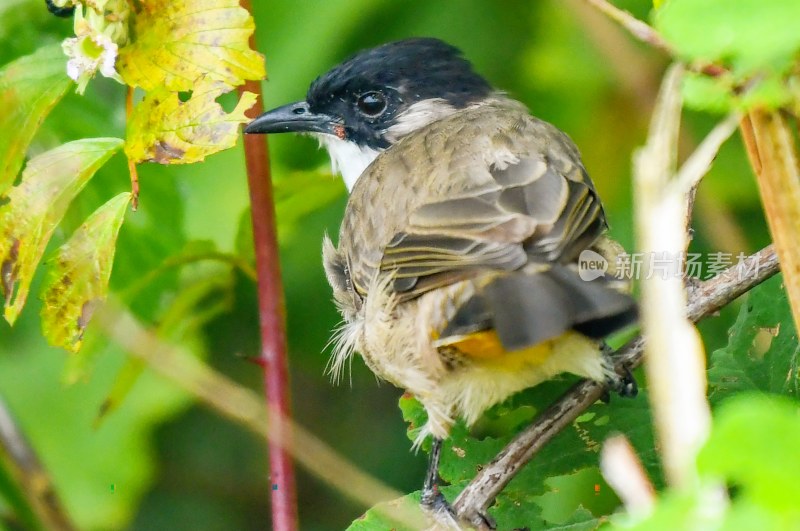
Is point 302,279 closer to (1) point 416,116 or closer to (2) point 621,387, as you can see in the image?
(1) point 416,116

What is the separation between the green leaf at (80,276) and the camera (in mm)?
1914

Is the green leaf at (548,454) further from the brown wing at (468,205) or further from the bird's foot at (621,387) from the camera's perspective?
the brown wing at (468,205)

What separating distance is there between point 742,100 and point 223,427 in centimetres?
356

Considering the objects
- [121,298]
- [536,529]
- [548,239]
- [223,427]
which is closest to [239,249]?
[121,298]

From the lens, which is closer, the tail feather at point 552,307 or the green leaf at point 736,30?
the green leaf at point 736,30

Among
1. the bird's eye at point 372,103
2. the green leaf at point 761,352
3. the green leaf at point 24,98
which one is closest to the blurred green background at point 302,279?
the bird's eye at point 372,103

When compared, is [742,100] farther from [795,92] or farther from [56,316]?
[56,316]

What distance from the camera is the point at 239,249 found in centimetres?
240

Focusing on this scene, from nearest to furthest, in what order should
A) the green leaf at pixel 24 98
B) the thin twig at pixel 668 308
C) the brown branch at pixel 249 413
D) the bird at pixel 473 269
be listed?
1. the thin twig at pixel 668 308
2. the brown branch at pixel 249 413
3. the bird at pixel 473 269
4. the green leaf at pixel 24 98

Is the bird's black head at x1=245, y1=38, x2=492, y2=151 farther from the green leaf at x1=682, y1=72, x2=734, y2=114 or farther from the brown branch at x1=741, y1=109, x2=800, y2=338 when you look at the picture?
the green leaf at x1=682, y1=72, x2=734, y2=114

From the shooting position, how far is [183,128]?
190 centimetres

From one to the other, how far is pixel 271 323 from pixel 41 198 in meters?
0.54

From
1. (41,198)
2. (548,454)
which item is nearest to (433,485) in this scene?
(548,454)

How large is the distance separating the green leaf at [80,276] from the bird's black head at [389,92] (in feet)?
4.43
